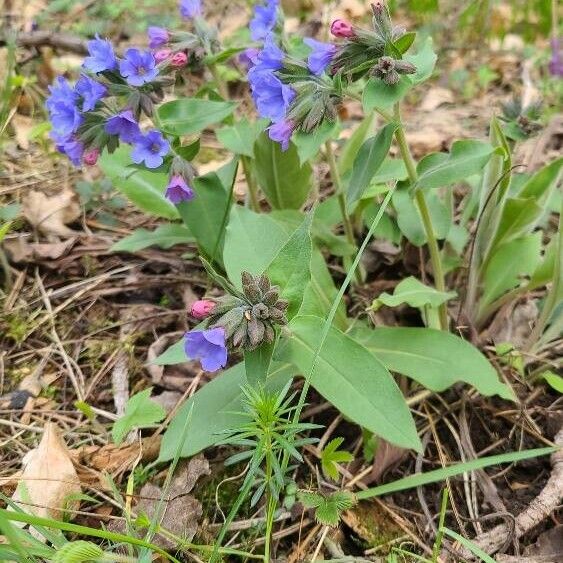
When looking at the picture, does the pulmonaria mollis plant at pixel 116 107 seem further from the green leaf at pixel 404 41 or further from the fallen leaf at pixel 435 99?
the fallen leaf at pixel 435 99

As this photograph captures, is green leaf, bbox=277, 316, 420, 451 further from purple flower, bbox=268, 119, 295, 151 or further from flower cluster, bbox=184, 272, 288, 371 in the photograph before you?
purple flower, bbox=268, 119, 295, 151

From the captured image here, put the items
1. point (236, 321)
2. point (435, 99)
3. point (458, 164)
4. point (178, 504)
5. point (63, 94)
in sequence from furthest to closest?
point (435, 99), point (63, 94), point (458, 164), point (178, 504), point (236, 321)

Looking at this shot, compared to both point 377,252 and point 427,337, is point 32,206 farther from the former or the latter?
point 427,337

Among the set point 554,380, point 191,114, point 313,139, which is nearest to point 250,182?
point 191,114

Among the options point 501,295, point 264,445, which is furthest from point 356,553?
point 501,295

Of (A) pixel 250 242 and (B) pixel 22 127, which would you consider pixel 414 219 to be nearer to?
(A) pixel 250 242

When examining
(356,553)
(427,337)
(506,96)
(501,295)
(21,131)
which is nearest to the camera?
(356,553)
